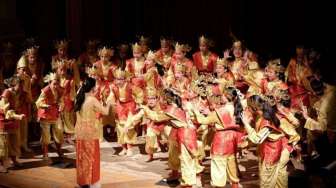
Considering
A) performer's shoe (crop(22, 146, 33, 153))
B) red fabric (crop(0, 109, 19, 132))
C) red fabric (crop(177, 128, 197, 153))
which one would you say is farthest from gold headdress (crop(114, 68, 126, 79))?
red fabric (crop(177, 128, 197, 153))

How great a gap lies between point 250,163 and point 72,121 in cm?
302

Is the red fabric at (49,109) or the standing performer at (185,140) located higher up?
the red fabric at (49,109)

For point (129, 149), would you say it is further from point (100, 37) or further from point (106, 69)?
point (100, 37)

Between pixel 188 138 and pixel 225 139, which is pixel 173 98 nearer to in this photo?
pixel 188 138

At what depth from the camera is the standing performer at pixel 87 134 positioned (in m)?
6.57

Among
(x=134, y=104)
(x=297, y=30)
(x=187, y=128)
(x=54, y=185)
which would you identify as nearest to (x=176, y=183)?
(x=187, y=128)

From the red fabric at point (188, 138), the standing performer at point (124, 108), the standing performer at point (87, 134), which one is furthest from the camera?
the standing performer at point (124, 108)

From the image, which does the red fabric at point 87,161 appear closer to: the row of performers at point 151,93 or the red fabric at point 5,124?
the row of performers at point 151,93

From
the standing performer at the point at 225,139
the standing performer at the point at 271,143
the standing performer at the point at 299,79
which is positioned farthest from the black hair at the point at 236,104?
the standing performer at the point at 299,79

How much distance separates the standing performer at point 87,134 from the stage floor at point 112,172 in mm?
652

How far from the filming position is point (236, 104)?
6258 mm

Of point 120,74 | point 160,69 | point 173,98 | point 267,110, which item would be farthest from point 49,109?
point 267,110

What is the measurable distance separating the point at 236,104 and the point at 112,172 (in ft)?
7.77

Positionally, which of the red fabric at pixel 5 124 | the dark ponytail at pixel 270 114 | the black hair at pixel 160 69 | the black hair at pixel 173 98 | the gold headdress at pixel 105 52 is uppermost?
the gold headdress at pixel 105 52
